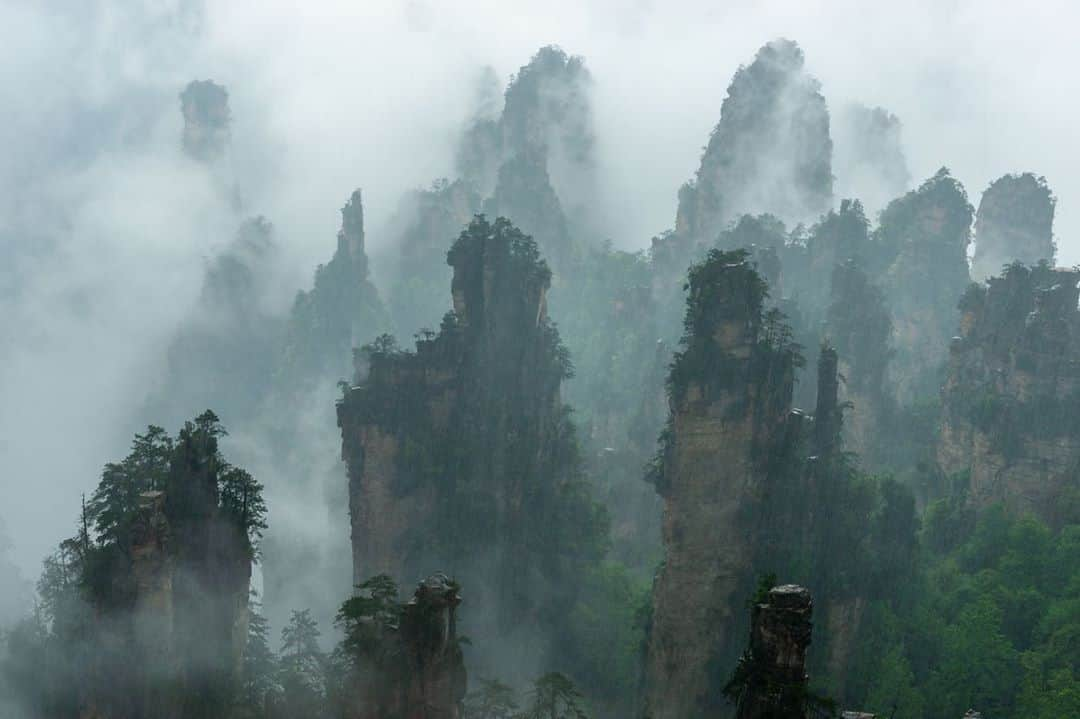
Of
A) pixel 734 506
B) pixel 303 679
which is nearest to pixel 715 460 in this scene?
pixel 734 506

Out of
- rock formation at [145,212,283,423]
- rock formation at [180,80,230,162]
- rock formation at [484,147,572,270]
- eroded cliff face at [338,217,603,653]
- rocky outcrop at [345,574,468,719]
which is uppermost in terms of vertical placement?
rock formation at [180,80,230,162]

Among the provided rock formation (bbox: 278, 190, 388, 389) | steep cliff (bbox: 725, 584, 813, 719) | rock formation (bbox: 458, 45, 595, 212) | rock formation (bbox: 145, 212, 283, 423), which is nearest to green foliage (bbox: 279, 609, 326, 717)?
steep cliff (bbox: 725, 584, 813, 719)

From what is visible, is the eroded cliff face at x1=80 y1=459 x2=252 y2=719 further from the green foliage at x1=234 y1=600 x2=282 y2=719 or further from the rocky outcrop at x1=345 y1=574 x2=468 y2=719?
the rocky outcrop at x1=345 y1=574 x2=468 y2=719

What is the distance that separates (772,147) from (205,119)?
2971 inches

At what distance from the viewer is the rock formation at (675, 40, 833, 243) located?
106 metres

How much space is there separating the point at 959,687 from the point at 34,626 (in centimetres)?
3949

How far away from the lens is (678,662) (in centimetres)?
5144

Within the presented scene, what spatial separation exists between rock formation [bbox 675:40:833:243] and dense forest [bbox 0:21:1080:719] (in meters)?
0.26

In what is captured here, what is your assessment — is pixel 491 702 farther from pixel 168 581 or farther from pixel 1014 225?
pixel 1014 225

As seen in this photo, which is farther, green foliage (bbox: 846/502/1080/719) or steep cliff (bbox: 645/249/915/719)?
steep cliff (bbox: 645/249/915/719)

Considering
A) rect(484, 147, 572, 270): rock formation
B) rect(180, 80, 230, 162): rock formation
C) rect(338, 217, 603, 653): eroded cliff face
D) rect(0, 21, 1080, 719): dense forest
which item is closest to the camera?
rect(0, 21, 1080, 719): dense forest

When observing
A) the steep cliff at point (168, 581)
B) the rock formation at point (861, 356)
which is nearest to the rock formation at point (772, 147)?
the rock formation at point (861, 356)

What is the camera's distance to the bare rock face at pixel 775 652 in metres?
28.6

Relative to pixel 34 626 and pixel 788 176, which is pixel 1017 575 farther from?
pixel 788 176
